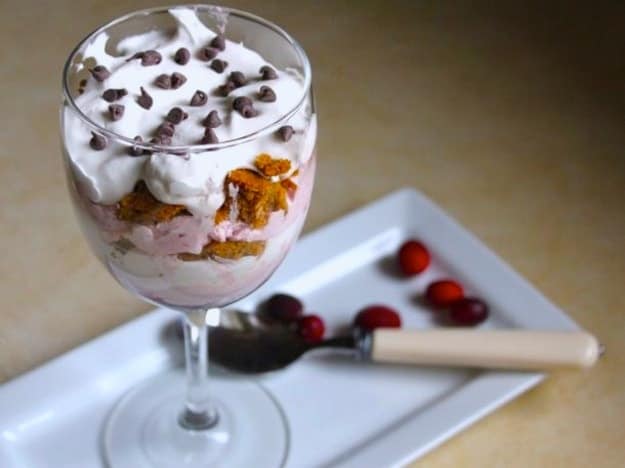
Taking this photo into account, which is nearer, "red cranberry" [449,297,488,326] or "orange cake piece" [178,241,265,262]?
"orange cake piece" [178,241,265,262]

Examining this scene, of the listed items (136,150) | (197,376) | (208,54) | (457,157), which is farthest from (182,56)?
(457,157)

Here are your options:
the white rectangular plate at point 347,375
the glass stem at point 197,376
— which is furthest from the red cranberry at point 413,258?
the glass stem at point 197,376

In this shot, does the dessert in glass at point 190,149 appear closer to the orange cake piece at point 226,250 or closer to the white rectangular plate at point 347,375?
the orange cake piece at point 226,250

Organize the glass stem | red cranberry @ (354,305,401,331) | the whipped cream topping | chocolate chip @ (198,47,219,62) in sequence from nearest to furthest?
the whipped cream topping, chocolate chip @ (198,47,219,62), the glass stem, red cranberry @ (354,305,401,331)

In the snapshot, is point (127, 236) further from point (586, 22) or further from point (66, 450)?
point (586, 22)

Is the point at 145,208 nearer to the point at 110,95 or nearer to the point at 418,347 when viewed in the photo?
the point at 110,95

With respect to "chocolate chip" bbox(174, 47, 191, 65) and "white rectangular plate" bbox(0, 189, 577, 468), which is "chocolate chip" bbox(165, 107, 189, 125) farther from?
"white rectangular plate" bbox(0, 189, 577, 468)

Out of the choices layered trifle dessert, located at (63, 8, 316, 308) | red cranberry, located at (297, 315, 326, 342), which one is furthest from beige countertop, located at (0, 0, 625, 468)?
layered trifle dessert, located at (63, 8, 316, 308)

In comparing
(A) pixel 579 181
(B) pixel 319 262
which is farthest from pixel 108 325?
(A) pixel 579 181
